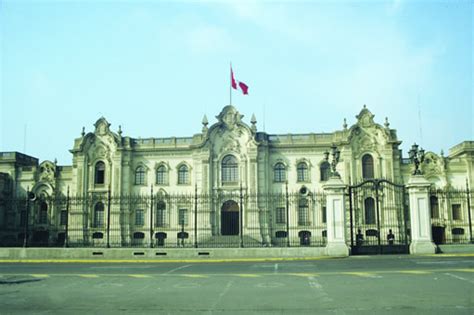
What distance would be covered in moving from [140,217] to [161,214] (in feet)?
6.82

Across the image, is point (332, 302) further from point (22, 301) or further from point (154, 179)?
point (154, 179)

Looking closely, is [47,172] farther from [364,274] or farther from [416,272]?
[416,272]

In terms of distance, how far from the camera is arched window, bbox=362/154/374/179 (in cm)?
4453

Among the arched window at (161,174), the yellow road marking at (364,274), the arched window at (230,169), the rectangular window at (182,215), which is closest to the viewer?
the yellow road marking at (364,274)

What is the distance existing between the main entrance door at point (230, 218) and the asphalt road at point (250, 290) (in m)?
24.7

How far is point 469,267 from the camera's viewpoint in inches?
698

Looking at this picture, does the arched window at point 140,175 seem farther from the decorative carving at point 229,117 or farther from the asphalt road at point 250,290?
the asphalt road at point 250,290

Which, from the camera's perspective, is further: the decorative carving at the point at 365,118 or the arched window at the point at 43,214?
the arched window at the point at 43,214

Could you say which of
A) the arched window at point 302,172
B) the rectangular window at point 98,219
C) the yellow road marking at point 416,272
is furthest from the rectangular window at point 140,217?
the yellow road marking at point 416,272

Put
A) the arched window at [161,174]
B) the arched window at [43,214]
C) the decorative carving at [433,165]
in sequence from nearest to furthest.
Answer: the decorative carving at [433,165] < the arched window at [161,174] < the arched window at [43,214]

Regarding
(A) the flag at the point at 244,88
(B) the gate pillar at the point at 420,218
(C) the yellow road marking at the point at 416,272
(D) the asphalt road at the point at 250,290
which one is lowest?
(D) the asphalt road at the point at 250,290

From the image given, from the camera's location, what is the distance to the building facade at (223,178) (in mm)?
43469

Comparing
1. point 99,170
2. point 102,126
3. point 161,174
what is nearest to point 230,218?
point 161,174

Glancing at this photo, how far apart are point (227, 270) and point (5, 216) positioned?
36312 millimetres
